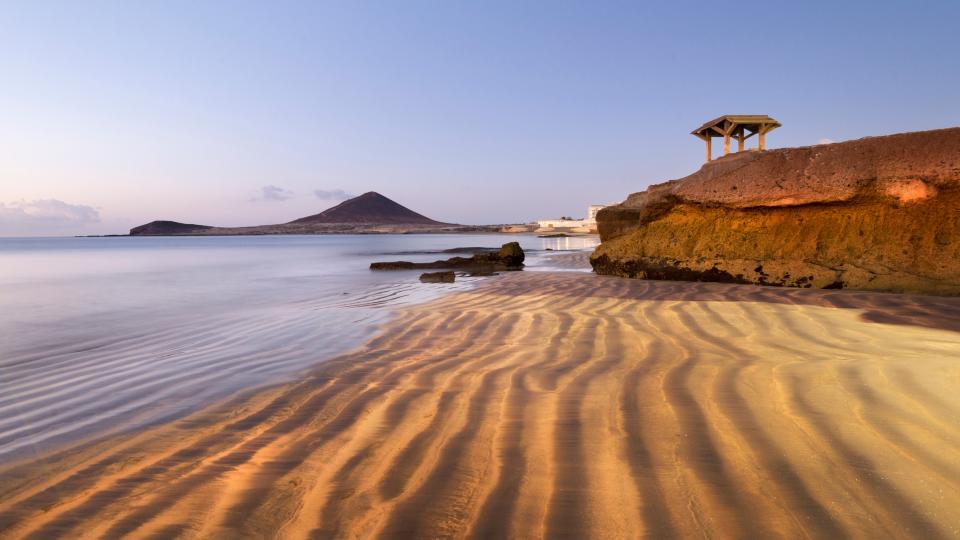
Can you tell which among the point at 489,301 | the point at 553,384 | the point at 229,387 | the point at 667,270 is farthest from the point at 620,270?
the point at 229,387

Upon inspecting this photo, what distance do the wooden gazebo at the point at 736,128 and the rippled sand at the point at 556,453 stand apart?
12.7m

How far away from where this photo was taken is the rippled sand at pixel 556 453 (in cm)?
161

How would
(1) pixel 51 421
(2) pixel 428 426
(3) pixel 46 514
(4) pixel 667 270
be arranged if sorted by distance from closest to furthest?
(3) pixel 46 514 → (2) pixel 428 426 → (1) pixel 51 421 → (4) pixel 667 270

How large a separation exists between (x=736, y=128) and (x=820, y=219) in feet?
33.8

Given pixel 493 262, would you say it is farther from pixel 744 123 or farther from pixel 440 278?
pixel 744 123

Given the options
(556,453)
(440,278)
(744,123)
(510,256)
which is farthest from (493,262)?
(556,453)

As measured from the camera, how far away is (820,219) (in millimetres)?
6855

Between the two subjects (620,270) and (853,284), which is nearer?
(853,284)

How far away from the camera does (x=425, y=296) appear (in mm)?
8469

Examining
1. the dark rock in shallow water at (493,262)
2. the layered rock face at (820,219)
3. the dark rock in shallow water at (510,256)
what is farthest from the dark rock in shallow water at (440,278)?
the dark rock in shallow water at (510,256)

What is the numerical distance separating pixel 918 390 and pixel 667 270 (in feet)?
18.3

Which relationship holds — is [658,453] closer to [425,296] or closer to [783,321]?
[783,321]

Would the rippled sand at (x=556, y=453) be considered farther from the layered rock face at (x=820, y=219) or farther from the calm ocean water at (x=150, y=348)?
the layered rock face at (x=820, y=219)

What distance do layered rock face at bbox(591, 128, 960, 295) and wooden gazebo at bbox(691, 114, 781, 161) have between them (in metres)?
7.49
